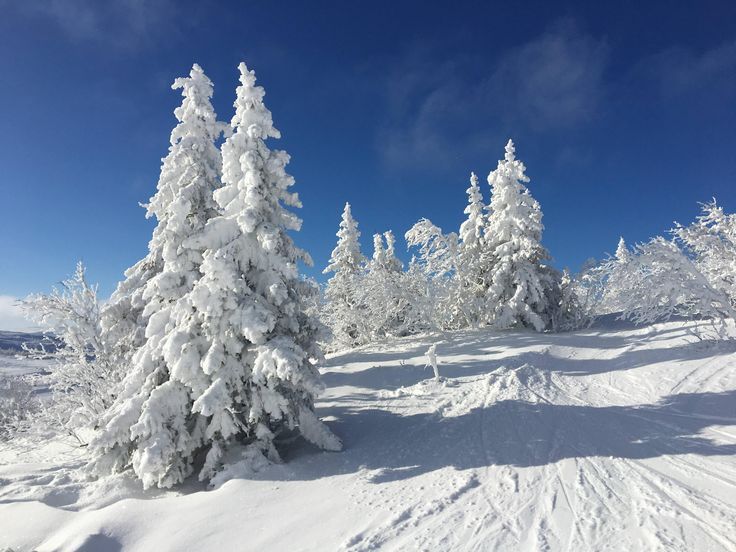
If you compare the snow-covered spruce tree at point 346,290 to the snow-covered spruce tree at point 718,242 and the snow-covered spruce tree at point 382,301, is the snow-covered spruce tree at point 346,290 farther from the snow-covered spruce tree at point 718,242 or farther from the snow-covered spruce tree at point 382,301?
the snow-covered spruce tree at point 718,242

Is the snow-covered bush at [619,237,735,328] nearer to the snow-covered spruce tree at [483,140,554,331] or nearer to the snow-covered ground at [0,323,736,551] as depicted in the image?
the snow-covered ground at [0,323,736,551]

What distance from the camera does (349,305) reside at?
31312 millimetres

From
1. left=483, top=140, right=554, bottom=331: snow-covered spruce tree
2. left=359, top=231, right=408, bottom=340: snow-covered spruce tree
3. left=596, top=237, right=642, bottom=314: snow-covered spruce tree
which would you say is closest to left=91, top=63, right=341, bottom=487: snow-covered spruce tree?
Answer: left=596, top=237, right=642, bottom=314: snow-covered spruce tree

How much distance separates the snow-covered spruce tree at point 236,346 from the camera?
1036 centimetres

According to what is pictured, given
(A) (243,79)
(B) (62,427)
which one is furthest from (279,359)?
(B) (62,427)

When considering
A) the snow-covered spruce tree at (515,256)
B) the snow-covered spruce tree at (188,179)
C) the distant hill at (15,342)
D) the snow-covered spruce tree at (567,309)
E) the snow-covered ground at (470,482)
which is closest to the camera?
the snow-covered ground at (470,482)

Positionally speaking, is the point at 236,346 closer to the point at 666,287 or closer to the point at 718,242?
the point at 666,287

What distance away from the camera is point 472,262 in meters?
30.1

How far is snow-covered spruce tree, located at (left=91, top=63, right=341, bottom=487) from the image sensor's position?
10359 mm

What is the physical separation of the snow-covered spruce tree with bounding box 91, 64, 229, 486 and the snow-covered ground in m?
1.25

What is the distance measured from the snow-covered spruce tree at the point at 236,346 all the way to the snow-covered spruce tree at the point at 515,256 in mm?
18337

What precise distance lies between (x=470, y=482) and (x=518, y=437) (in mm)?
2991

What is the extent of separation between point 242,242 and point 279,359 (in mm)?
3524

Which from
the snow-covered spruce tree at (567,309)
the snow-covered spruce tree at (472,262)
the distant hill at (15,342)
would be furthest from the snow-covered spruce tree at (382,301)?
the distant hill at (15,342)
